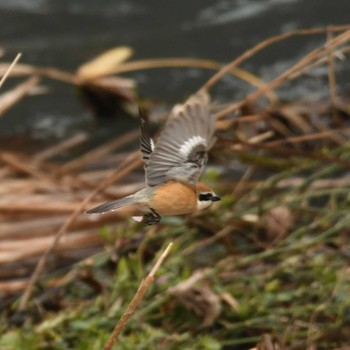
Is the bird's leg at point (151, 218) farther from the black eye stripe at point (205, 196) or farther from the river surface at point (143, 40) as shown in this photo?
the river surface at point (143, 40)

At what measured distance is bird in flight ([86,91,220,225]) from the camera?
4.07ft

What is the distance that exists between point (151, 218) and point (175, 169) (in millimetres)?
85

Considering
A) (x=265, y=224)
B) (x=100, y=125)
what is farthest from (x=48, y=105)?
(x=265, y=224)

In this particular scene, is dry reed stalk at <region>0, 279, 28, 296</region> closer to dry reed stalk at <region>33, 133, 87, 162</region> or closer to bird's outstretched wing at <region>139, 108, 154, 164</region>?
dry reed stalk at <region>33, 133, 87, 162</region>

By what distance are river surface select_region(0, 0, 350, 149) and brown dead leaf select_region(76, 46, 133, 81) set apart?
0.46 meters

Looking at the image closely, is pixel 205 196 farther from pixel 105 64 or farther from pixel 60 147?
pixel 60 147

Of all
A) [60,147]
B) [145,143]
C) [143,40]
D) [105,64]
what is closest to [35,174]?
[105,64]

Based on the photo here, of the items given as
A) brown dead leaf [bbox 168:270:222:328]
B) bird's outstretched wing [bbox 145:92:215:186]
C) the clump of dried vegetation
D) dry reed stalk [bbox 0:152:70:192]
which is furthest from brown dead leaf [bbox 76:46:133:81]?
bird's outstretched wing [bbox 145:92:215:186]

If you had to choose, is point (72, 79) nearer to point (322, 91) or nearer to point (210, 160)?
point (210, 160)

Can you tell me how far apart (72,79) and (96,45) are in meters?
1.76

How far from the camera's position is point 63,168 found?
13.1ft

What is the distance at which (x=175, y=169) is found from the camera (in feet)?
4.18

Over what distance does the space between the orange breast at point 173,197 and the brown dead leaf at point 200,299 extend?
1318 millimetres

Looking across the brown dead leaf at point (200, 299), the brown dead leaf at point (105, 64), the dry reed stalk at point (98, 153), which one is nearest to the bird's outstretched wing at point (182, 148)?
the brown dead leaf at point (200, 299)
